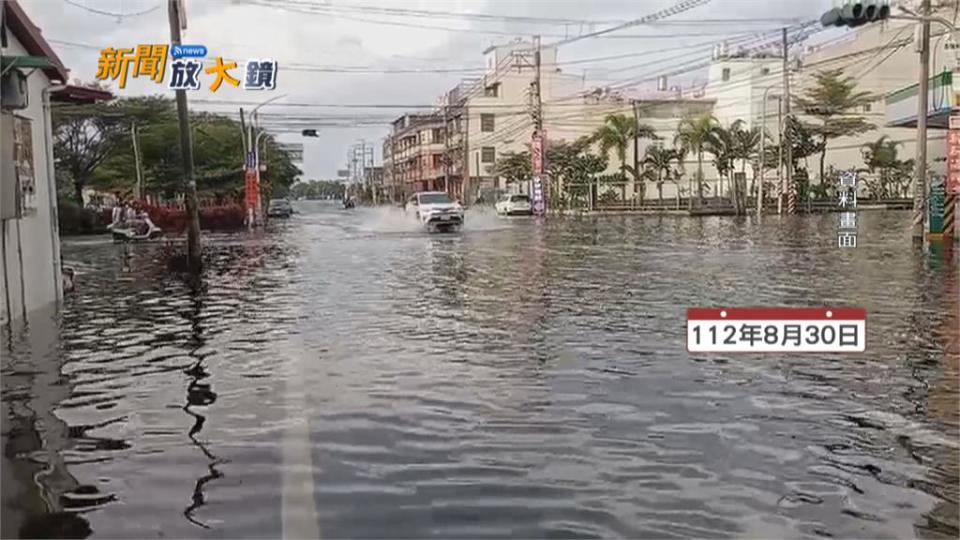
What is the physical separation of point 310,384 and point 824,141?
54.0 metres

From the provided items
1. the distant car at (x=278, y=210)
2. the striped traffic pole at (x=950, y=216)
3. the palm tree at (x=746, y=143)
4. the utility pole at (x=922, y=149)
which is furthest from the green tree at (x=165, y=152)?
the striped traffic pole at (x=950, y=216)

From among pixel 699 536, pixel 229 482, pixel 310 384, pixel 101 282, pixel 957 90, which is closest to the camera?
pixel 699 536

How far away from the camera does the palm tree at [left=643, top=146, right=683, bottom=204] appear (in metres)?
60.8

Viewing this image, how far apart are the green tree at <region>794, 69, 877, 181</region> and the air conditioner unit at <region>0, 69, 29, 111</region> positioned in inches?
2134

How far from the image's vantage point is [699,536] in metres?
4.71

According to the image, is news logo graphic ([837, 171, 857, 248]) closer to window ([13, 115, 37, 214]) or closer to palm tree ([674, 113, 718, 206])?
palm tree ([674, 113, 718, 206])

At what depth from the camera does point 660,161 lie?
6091 cm

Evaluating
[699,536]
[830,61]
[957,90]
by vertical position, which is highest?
[830,61]

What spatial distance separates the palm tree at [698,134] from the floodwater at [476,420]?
42.8 meters

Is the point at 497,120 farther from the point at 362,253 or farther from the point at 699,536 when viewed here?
the point at 699,536

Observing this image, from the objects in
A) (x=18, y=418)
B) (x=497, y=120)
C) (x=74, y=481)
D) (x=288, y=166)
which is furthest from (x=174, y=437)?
(x=288, y=166)

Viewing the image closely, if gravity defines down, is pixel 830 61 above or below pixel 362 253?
above

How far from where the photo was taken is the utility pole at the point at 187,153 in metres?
18.6

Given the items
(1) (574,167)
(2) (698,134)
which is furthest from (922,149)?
(1) (574,167)
